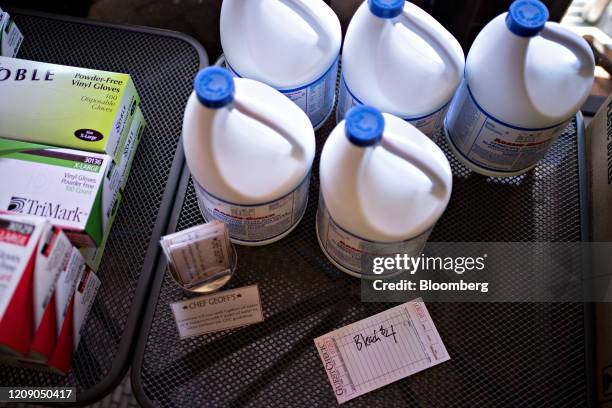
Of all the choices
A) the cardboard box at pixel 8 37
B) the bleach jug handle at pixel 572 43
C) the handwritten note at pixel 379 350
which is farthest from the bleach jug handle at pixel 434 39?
the cardboard box at pixel 8 37

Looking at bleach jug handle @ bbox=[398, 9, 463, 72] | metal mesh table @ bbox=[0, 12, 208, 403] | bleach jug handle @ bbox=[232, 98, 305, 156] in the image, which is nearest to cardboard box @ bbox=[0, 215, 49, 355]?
metal mesh table @ bbox=[0, 12, 208, 403]

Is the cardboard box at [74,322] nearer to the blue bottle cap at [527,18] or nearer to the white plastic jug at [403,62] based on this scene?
the white plastic jug at [403,62]

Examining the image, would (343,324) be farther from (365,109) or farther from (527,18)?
(527,18)

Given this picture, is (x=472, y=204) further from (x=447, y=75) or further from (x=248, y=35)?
(x=248, y=35)

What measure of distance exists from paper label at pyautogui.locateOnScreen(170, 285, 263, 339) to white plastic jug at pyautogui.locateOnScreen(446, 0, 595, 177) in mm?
382

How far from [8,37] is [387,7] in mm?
602

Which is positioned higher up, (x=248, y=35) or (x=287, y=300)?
(x=248, y=35)

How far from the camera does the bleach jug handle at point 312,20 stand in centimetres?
68

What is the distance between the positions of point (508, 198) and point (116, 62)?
64 cm

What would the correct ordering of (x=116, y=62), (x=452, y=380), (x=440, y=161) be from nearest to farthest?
(x=440, y=161), (x=452, y=380), (x=116, y=62)

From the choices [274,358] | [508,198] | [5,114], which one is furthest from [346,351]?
[5,114]

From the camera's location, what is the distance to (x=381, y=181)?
23.8 inches

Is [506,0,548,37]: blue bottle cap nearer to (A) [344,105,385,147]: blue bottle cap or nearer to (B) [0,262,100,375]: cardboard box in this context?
(A) [344,105,385,147]: blue bottle cap

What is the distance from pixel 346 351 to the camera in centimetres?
75
